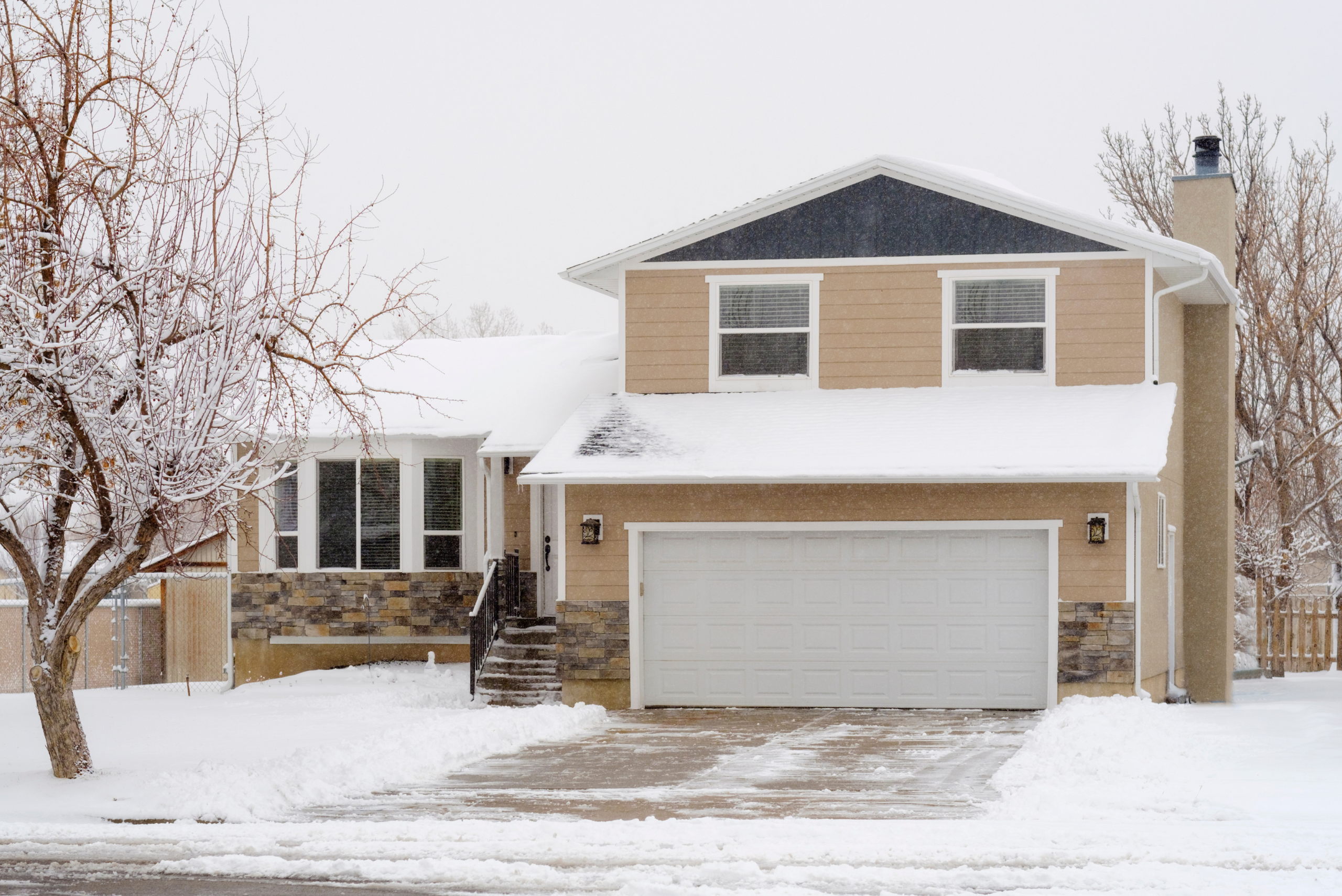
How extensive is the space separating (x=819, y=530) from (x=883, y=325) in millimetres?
2467

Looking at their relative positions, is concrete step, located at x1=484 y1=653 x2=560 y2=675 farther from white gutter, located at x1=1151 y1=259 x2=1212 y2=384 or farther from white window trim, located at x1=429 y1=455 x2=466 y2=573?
white gutter, located at x1=1151 y1=259 x2=1212 y2=384

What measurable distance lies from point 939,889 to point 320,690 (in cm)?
1188

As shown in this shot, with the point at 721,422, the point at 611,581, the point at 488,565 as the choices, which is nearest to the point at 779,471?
the point at 721,422

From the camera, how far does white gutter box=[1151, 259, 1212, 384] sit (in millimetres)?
15203

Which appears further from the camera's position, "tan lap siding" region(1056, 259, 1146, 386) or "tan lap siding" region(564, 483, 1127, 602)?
"tan lap siding" region(1056, 259, 1146, 386)

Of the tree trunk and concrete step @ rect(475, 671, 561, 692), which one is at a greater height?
the tree trunk

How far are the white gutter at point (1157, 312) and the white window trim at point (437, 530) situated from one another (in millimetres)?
8896

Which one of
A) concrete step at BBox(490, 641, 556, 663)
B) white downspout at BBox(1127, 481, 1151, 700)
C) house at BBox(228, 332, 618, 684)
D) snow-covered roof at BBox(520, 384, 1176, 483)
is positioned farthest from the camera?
house at BBox(228, 332, 618, 684)

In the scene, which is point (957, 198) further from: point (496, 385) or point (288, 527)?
point (288, 527)

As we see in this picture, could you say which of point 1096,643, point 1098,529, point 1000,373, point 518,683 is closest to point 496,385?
point 518,683

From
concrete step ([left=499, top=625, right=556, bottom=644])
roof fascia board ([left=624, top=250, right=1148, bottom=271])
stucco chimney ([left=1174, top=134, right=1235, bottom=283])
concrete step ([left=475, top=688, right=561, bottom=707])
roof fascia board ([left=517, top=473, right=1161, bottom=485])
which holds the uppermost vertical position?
stucco chimney ([left=1174, top=134, right=1235, bottom=283])

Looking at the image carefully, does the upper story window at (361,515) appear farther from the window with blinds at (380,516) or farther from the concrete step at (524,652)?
the concrete step at (524,652)

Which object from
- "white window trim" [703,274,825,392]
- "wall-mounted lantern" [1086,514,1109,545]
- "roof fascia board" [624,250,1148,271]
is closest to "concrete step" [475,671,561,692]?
"white window trim" [703,274,825,392]

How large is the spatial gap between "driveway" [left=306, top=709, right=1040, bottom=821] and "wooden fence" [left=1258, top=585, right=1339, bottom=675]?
12.4 metres
